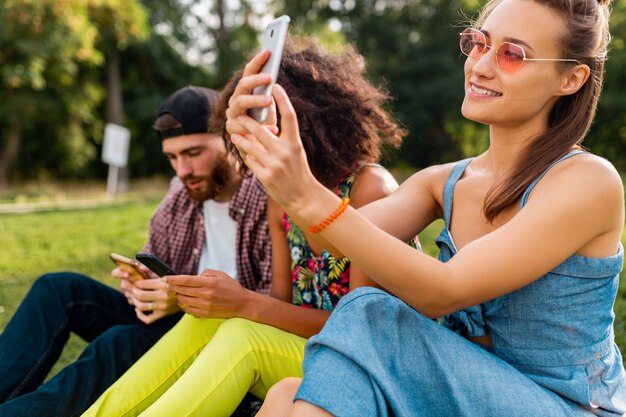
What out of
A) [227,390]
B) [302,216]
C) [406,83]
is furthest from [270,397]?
[406,83]

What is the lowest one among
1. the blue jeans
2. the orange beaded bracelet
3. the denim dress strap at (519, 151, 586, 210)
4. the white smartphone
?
the blue jeans

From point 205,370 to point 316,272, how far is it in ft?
1.96

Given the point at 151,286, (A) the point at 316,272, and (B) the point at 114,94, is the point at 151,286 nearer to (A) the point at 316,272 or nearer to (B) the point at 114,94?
(A) the point at 316,272

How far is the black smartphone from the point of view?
2496 millimetres

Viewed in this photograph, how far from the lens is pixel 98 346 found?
2.48m

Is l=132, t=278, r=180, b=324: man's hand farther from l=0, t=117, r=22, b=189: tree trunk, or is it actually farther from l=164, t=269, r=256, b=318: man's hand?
l=0, t=117, r=22, b=189: tree trunk

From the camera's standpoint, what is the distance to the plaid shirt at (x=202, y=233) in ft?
9.59

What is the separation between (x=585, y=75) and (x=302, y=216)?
89cm

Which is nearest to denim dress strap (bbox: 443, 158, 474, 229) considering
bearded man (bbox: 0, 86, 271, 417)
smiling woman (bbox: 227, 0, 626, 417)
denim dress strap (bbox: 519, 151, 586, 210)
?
smiling woman (bbox: 227, 0, 626, 417)

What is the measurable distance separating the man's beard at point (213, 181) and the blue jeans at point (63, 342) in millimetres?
592

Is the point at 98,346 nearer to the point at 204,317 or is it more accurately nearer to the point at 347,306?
the point at 204,317

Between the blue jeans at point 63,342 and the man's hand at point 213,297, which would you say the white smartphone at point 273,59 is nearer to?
the man's hand at point 213,297

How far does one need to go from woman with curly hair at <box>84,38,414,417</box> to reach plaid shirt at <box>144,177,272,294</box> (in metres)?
0.33

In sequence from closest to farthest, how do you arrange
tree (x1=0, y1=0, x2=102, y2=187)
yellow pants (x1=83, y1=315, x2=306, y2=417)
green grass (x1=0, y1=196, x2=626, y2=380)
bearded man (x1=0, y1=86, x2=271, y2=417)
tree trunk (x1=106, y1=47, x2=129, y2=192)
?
yellow pants (x1=83, y1=315, x2=306, y2=417) → bearded man (x1=0, y1=86, x2=271, y2=417) → green grass (x1=0, y1=196, x2=626, y2=380) → tree (x1=0, y1=0, x2=102, y2=187) → tree trunk (x1=106, y1=47, x2=129, y2=192)
